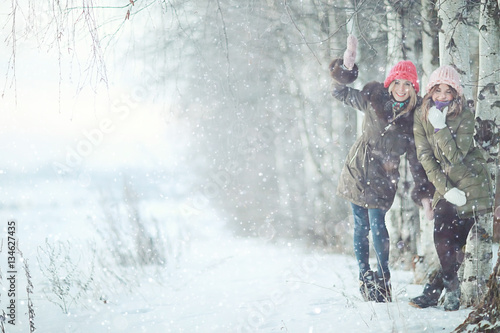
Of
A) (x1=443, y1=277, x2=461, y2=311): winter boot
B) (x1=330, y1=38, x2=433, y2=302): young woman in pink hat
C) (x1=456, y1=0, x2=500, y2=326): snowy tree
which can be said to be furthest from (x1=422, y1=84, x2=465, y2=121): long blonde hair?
(x1=443, y1=277, x2=461, y2=311): winter boot

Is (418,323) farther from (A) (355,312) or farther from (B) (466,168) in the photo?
(B) (466,168)

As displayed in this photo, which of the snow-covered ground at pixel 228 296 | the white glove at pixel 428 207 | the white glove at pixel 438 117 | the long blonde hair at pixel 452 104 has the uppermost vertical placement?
the long blonde hair at pixel 452 104

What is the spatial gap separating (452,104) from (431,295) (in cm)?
163

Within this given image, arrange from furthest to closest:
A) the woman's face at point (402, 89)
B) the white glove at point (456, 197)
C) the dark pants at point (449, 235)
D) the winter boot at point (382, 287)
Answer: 1. the winter boot at point (382, 287)
2. the woman's face at point (402, 89)
3. the dark pants at point (449, 235)
4. the white glove at point (456, 197)

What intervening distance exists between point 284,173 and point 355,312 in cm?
772

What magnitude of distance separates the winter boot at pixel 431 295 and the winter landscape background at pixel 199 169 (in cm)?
16

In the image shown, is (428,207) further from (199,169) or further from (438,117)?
(199,169)

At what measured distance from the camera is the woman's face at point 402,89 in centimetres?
366

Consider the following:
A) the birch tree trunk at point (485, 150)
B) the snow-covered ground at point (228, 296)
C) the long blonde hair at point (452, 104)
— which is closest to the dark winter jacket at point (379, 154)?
the long blonde hair at point (452, 104)

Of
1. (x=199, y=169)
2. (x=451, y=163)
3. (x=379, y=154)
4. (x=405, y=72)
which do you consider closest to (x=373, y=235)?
(x=379, y=154)

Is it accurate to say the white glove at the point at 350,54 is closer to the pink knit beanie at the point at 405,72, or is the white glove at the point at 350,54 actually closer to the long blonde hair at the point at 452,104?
the pink knit beanie at the point at 405,72

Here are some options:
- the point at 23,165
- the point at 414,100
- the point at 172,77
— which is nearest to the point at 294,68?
the point at 172,77

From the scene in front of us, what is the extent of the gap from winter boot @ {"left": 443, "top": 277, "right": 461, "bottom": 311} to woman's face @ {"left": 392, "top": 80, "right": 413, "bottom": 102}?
1589mm

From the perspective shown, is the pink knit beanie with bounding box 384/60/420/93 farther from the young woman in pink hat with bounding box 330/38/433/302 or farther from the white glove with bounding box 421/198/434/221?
the white glove with bounding box 421/198/434/221
